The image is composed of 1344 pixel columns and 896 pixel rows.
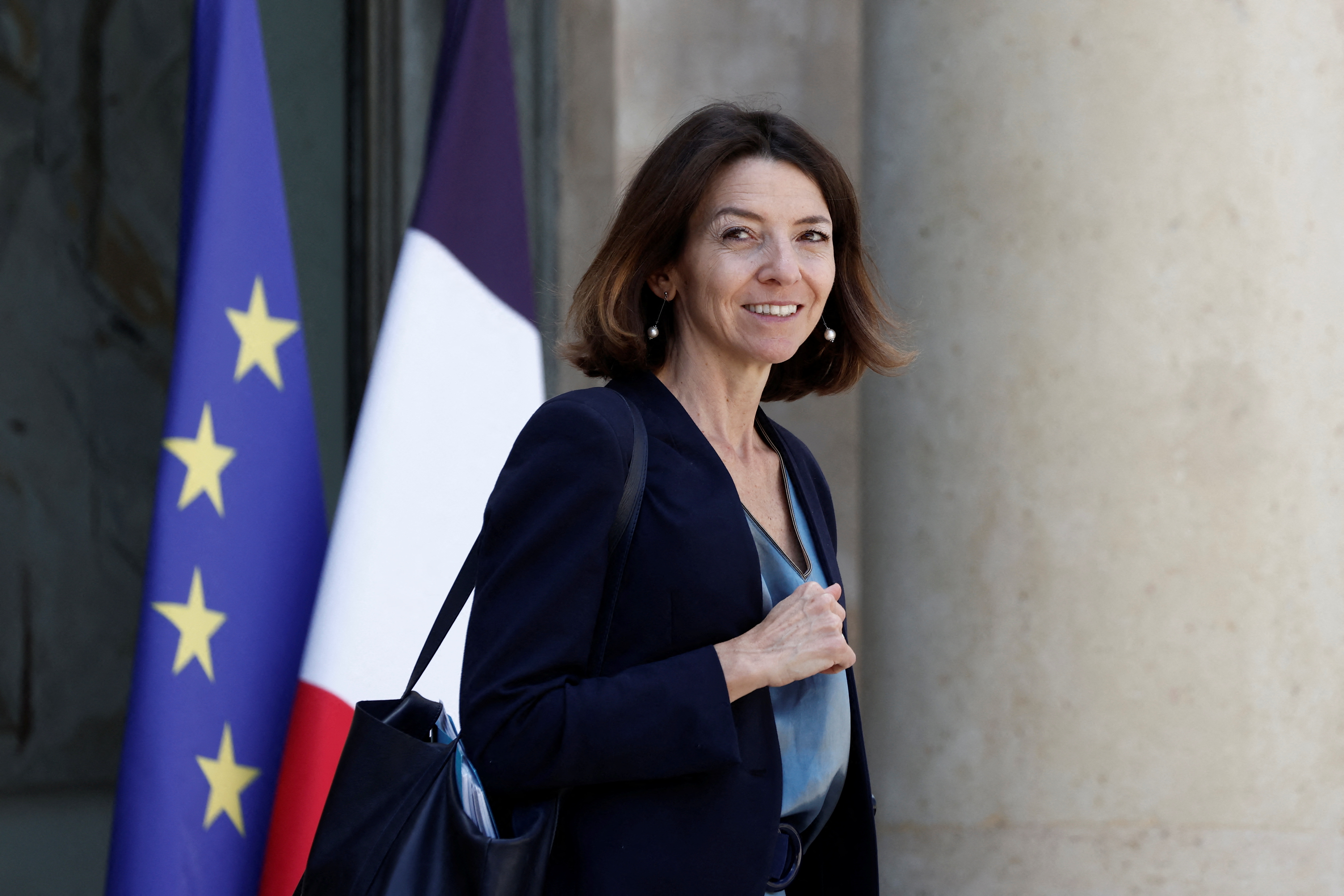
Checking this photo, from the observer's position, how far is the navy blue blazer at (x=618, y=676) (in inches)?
62.5

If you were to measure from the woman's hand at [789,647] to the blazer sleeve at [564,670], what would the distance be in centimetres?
3

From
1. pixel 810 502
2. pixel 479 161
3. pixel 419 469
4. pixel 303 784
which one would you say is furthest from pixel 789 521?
pixel 479 161

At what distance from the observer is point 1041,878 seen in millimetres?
3037

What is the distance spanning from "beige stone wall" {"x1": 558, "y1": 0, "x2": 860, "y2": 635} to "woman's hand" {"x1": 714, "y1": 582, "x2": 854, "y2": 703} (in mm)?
1900

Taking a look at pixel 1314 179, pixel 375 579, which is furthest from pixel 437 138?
pixel 1314 179

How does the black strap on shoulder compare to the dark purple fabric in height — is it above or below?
below

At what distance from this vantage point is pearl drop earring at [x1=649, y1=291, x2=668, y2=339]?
1.95 metres

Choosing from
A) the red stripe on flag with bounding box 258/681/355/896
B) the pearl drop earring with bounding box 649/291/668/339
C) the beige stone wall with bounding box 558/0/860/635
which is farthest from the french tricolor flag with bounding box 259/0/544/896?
the pearl drop earring with bounding box 649/291/668/339

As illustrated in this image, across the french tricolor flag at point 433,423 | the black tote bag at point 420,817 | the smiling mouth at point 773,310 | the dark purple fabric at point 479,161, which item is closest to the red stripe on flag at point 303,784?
the french tricolor flag at point 433,423

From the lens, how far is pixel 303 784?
278cm

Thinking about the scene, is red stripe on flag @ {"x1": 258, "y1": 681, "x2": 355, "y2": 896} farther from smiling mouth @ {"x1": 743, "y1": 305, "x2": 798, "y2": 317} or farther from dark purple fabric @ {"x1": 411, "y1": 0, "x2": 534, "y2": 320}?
smiling mouth @ {"x1": 743, "y1": 305, "x2": 798, "y2": 317}

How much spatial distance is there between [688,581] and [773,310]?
1.45ft

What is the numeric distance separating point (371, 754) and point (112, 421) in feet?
7.11

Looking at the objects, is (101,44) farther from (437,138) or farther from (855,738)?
(855,738)
